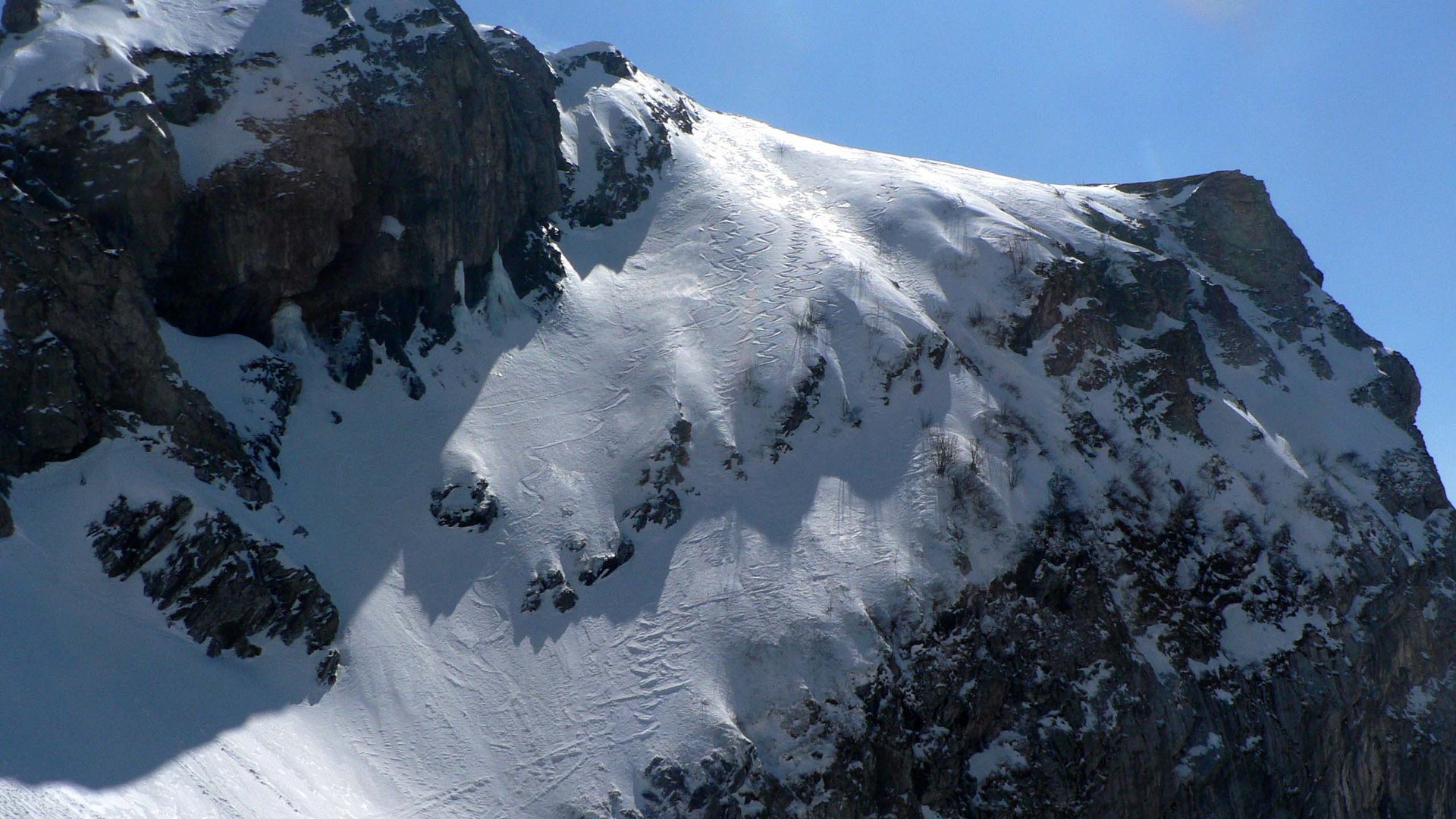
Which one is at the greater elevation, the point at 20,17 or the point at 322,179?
the point at 322,179

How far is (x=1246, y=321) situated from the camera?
40.7m

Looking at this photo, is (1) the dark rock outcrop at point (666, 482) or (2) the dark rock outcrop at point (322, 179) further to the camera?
(1) the dark rock outcrop at point (666, 482)

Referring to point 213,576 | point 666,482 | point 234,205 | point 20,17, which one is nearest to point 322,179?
point 234,205

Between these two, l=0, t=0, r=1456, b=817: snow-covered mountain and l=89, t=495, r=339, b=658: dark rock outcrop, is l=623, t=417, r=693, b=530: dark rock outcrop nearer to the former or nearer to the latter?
l=0, t=0, r=1456, b=817: snow-covered mountain

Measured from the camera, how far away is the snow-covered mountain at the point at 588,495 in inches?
832

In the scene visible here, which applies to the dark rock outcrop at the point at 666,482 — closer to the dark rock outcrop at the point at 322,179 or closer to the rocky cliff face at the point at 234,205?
the rocky cliff face at the point at 234,205

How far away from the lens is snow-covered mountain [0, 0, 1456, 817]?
2112cm

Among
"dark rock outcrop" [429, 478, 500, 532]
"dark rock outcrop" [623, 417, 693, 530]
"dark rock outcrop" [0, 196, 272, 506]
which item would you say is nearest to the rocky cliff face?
"dark rock outcrop" [0, 196, 272, 506]

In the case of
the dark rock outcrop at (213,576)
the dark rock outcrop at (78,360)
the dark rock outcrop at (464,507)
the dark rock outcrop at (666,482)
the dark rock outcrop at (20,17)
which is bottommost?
the dark rock outcrop at (213,576)

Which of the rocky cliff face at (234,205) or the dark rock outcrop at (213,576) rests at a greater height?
the rocky cliff face at (234,205)

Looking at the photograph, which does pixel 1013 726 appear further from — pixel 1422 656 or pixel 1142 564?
pixel 1422 656

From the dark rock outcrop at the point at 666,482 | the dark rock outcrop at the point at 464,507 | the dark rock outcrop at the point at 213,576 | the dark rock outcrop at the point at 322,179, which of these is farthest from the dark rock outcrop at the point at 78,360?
the dark rock outcrop at the point at 666,482

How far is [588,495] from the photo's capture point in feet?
89.3

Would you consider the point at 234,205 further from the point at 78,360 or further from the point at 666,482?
the point at 666,482
